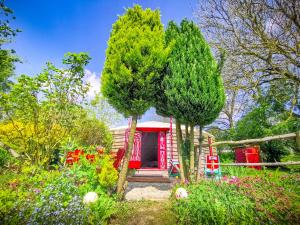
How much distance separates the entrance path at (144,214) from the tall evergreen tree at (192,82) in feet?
5.10

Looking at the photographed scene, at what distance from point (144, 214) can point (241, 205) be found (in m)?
1.97

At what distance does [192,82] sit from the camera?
15.7 feet

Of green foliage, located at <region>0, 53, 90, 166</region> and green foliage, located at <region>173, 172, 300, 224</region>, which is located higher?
green foliage, located at <region>0, 53, 90, 166</region>

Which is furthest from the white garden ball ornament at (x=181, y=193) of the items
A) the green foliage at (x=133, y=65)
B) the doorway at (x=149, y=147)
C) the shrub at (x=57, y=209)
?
the doorway at (x=149, y=147)

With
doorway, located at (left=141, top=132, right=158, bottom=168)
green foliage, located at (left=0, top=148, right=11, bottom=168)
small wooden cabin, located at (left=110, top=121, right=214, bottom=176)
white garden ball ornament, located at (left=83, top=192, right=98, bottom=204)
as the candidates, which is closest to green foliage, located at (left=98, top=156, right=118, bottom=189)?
white garden ball ornament, located at (left=83, top=192, right=98, bottom=204)

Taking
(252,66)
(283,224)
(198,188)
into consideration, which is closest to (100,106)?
(252,66)

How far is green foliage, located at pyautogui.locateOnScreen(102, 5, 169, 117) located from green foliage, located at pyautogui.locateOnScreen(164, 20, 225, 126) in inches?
18.0

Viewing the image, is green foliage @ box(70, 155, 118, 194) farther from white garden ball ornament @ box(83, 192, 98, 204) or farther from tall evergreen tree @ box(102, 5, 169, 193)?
tall evergreen tree @ box(102, 5, 169, 193)

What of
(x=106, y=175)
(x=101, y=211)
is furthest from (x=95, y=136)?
(x=101, y=211)

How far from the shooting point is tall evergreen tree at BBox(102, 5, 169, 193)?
475 centimetres

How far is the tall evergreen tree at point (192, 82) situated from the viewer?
4766mm

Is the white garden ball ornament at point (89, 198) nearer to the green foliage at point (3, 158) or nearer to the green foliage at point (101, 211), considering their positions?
the green foliage at point (101, 211)

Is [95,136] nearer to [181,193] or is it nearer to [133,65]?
[133,65]

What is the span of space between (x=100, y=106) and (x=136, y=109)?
14356mm
